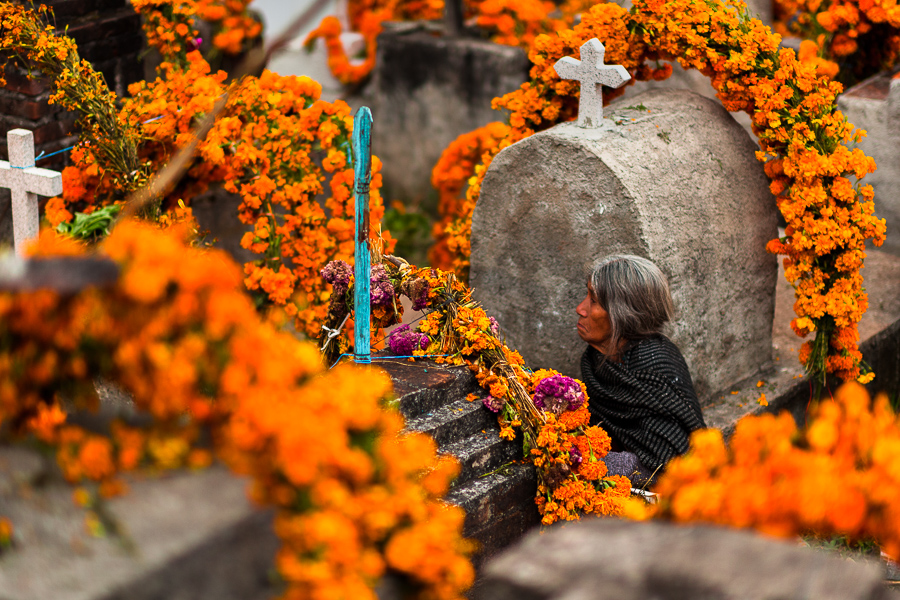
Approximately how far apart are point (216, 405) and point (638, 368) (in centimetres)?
225

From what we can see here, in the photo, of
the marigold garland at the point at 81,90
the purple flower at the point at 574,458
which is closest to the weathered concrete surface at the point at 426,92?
the marigold garland at the point at 81,90

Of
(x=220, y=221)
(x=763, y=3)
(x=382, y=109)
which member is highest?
(x=763, y=3)

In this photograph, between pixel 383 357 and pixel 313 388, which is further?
pixel 383 357

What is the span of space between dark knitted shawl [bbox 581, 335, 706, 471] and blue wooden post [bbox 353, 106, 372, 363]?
964 mm

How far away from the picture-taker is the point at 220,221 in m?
4.97

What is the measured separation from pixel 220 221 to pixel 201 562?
389 cm

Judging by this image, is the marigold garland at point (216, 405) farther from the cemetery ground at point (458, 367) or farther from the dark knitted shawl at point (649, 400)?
the dark knitted shawl at point (649, 400)

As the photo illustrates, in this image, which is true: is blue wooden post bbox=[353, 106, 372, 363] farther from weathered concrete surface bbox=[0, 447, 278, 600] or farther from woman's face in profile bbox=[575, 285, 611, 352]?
weathered concrete surface bbox=[0, 447, 278, 600]

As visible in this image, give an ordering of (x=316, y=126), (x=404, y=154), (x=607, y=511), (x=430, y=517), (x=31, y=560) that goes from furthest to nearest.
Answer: (x=404, y=154) → (x=316, y=126) → (x=607, y=511) → (x=430, y=517) → (x=31, y=560)

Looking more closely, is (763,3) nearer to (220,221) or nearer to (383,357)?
(220,221)

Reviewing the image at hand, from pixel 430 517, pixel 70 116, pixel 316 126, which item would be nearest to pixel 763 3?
pixel 316 126

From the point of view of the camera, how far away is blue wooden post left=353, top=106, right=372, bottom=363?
297cm

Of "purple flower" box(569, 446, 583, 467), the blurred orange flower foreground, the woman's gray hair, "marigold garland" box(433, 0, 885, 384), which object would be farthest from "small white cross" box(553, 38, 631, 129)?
the blurred orange flower foreground

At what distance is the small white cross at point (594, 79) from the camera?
376 cm
